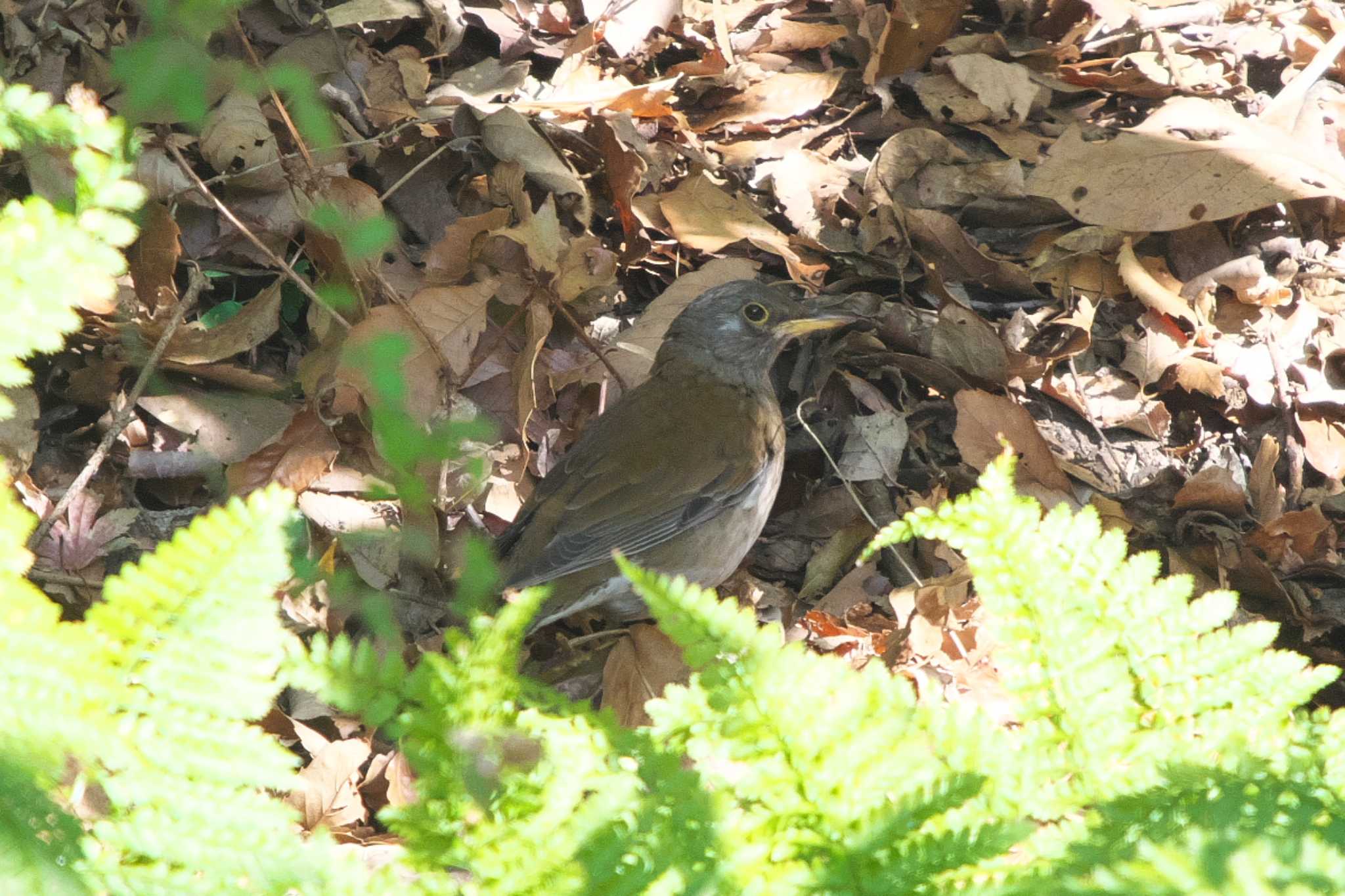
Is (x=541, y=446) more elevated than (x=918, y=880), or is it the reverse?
(x=918, y=880)

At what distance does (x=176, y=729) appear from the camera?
1748 millimetres

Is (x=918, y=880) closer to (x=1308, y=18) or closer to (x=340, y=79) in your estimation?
(x=340, y=79)

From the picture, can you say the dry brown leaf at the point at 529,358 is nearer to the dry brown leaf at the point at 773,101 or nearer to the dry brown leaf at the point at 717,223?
the dry brown leaf at the point at 717,223

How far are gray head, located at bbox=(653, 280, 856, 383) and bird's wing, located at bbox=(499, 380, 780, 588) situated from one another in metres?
0.20

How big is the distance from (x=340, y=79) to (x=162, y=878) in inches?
166

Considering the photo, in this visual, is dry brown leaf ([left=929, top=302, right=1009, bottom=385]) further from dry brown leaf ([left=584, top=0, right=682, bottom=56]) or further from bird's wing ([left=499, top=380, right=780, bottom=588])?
dry brown leaf ([left=584, top=0, right=682, bottom=56])

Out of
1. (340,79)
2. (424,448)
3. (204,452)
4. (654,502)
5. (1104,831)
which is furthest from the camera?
(340,79)

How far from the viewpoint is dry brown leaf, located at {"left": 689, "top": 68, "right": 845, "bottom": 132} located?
221 inches

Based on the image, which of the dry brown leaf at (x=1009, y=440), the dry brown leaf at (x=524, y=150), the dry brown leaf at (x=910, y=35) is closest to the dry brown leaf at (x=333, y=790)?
the dry brown leaf at (x=524, y=150)

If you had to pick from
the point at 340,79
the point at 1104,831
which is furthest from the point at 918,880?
the point at 340,79

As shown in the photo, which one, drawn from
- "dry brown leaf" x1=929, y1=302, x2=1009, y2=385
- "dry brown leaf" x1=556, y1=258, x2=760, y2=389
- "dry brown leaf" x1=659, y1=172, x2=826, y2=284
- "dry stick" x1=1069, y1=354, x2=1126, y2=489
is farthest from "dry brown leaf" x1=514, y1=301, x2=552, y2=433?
"dry stick" x1=1069, y1=354, x2=1126, y2=489

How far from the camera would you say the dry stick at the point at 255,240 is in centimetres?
425

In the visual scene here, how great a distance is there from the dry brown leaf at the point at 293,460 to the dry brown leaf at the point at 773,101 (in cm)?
235

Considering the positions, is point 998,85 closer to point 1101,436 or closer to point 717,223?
point 717,223
